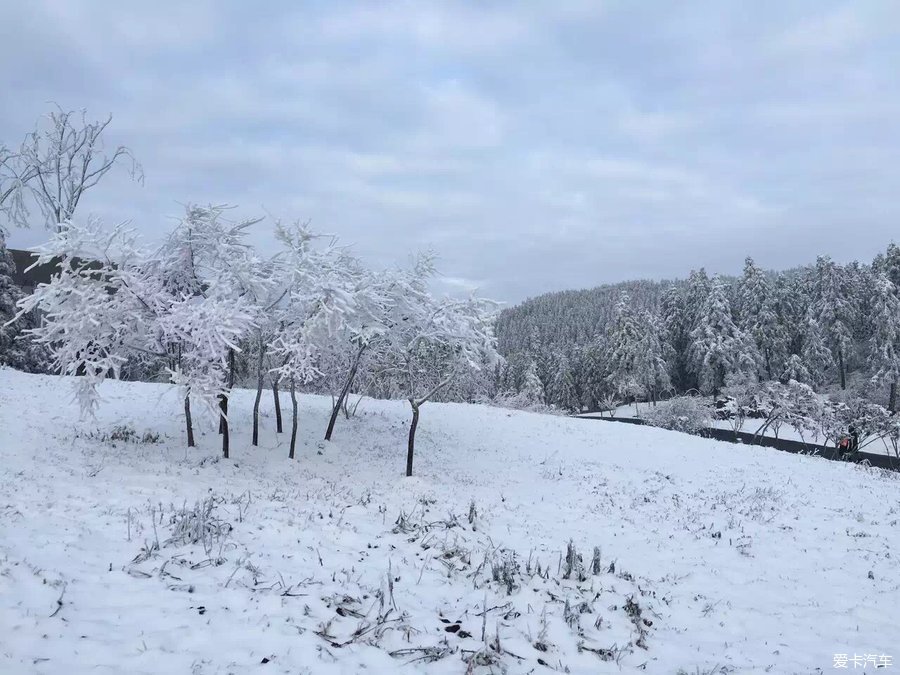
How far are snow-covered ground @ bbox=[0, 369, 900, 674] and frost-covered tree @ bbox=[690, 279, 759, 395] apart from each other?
37079mm

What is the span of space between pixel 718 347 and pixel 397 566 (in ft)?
177

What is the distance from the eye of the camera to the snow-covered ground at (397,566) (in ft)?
19.0

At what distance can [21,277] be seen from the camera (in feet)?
129

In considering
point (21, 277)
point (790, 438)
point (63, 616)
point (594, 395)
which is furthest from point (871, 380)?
point (21, 277)

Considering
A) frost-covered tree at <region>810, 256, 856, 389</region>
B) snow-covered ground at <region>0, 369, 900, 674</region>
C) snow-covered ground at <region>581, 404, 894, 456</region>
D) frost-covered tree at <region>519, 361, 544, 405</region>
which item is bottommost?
snow-covered ground at <region>581, 404, 894, 456</region>

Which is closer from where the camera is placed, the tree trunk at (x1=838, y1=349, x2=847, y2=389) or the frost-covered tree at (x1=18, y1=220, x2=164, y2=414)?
the frost-covered tree at (x1=18, y1=220, x2=164, y2=414)

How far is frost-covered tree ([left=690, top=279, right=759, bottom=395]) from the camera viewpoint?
53.4 meters

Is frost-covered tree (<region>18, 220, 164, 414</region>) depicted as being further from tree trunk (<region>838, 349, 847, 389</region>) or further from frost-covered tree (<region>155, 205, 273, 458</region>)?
tree trunk (<region>838, 349, 847, 389</region>)

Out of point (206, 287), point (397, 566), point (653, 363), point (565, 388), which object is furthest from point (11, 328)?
point (565, 388)

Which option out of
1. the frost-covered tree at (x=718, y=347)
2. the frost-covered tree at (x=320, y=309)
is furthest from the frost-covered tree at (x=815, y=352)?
the frost-covered tree at (x=320, y=309)

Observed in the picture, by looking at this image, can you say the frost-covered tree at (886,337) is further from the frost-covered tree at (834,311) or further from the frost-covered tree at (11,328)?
the frost-covered tree at (11,328)

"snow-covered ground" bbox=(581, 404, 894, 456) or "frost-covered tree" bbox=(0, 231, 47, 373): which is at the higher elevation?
"frost-covered tree" bbox=(0, 231, 47, 373)

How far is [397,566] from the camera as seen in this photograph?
8.48 meters

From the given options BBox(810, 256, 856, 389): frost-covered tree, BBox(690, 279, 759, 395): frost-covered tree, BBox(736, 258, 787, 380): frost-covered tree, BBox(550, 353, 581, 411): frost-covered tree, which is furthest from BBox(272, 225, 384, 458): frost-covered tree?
BBox(550, 353, 581, 411): frost-covered tree
